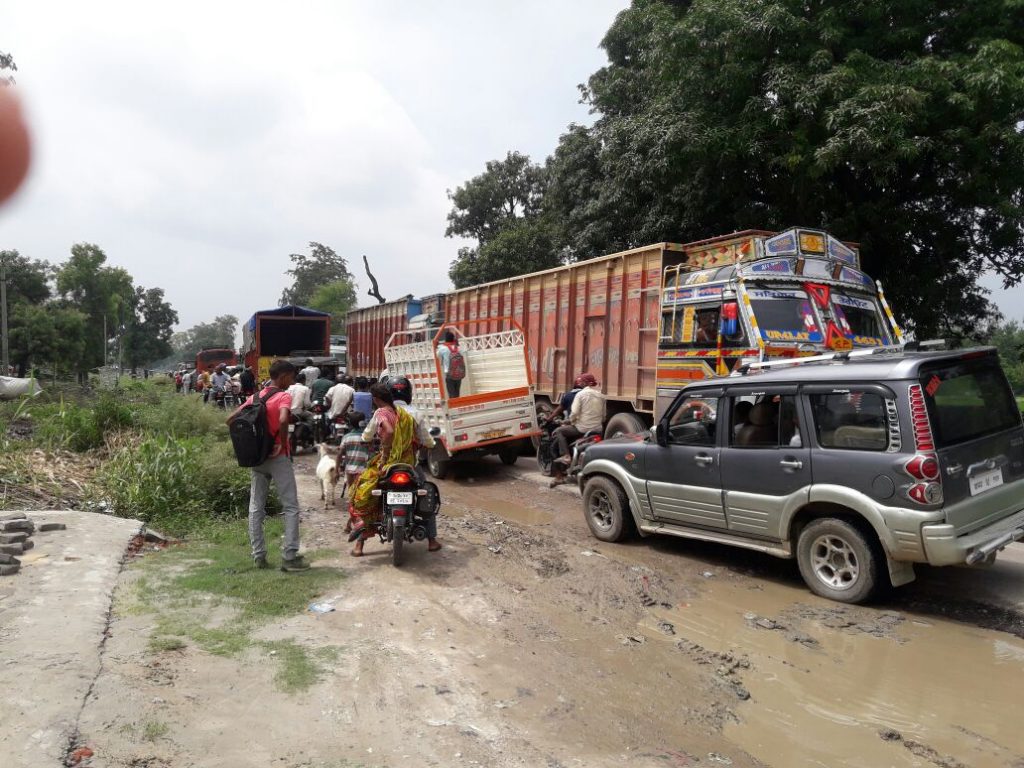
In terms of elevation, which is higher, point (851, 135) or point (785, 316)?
point (851, 135)

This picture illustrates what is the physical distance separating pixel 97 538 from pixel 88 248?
A: 3592 centimetres

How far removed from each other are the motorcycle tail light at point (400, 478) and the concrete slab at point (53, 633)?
208cm

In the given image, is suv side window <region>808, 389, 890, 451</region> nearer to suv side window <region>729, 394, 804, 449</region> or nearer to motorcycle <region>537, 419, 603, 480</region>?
suv side window <region>729, 394, 804, 449</region>

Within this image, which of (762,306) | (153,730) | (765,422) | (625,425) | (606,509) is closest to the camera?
(153,730)

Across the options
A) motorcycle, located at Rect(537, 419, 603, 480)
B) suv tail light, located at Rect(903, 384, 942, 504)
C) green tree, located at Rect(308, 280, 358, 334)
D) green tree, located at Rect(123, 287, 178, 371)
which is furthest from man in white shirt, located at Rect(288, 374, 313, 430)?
green tree, located at Rect(123, 287, 178, 371)

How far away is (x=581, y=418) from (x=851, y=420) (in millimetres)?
5120

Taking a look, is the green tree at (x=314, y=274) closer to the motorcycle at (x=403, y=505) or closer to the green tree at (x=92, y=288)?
the green tree at (x=92, y=288)

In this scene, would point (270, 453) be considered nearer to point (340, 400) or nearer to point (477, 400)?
point (477, 400)

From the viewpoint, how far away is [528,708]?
3479mm

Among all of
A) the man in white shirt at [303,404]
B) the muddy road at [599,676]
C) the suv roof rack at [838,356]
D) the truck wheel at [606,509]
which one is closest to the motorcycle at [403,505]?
the muddy road at [599,676]

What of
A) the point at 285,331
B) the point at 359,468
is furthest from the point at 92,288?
the point at 359,468

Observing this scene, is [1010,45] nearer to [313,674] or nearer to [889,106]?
[889,106]

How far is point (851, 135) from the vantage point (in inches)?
420

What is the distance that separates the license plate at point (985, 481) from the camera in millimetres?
4660
